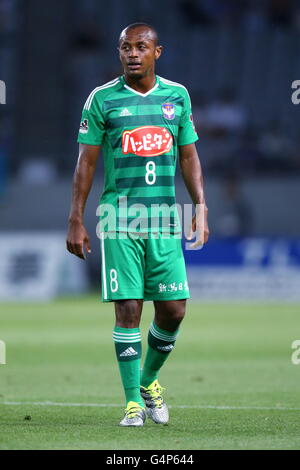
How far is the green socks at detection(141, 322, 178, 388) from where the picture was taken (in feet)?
22.4

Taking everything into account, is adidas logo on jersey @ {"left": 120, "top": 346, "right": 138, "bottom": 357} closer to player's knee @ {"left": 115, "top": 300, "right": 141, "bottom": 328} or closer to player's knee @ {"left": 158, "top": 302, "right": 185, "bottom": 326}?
player's knee @ {"left": 115, "top": 300, "right": 141, "bottom": 328}

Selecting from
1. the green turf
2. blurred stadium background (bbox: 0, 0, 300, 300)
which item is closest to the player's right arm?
the green turf

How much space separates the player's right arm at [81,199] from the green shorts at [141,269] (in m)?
0.17

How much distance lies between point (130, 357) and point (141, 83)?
5.54ft

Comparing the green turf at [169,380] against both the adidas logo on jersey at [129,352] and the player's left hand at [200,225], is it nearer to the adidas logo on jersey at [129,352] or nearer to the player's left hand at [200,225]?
the adidas logo on jersey at [129,352]

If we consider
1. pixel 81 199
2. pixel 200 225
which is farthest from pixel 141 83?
pixel 200 225

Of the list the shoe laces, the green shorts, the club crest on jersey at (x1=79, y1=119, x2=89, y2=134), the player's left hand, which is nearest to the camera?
the shoe laces

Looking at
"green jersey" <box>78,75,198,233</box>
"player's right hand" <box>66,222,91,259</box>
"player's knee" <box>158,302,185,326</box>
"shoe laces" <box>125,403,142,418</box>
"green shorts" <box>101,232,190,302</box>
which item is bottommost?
"shoe laces" <box>125,403,142,418</box>

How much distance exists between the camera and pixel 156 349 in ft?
22.4

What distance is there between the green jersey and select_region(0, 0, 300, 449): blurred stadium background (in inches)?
151

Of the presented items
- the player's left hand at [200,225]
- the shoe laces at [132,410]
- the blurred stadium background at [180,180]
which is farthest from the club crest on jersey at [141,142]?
the blurred stadium background at [180,180]

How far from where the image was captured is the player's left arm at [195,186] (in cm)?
678

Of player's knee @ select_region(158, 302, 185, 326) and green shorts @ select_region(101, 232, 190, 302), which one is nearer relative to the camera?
Result: green shorts @ select_region(101, 232, 190, 302)

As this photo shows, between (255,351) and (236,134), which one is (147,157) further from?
(236,134)
